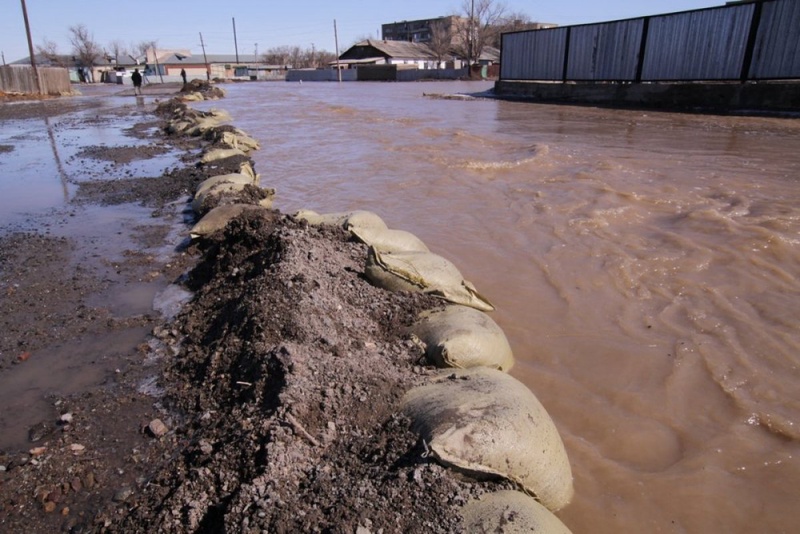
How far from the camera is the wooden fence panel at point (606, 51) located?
641 inches

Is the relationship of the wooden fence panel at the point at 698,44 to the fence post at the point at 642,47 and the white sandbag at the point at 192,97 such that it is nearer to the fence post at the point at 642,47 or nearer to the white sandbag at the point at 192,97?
the fence post at the point at 642,47

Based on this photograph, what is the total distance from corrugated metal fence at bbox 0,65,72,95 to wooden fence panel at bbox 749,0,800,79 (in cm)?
3404

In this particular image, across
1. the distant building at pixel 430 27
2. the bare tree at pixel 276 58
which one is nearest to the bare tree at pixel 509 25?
the distant building at pixel 430 27

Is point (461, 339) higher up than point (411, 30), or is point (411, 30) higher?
point (411, 30)

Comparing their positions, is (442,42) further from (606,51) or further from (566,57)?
(606,51)

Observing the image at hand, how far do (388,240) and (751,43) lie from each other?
13.9m

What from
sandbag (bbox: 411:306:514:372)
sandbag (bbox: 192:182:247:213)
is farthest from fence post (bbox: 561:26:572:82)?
sandbag (bbox: 411:306:514:372)

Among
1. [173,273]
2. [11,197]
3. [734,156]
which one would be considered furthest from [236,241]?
[734,156]

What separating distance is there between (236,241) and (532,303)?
2.48 meters

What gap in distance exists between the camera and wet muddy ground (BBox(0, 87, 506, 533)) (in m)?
1.73

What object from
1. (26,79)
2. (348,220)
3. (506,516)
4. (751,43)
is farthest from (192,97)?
(506,516)

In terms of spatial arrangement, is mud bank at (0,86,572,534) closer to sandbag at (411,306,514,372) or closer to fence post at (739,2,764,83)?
sandbag at (411,306,514,372)

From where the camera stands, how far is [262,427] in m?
2.00

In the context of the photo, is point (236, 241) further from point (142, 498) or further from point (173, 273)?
point (142, 498)
